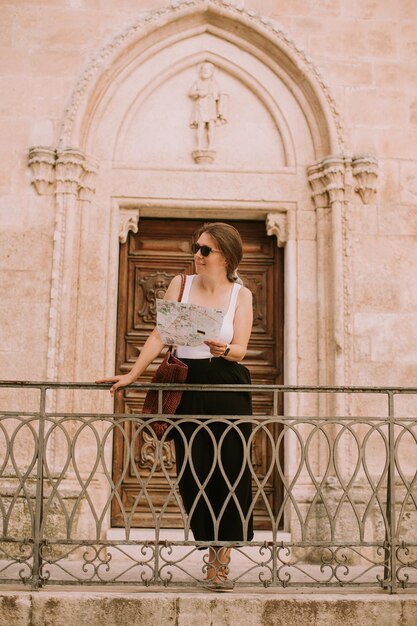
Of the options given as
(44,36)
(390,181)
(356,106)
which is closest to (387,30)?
(356,106)

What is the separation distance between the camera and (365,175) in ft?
21.3

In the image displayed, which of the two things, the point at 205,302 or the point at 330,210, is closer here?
the point at 205,302

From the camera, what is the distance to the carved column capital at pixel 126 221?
6617 millimetres

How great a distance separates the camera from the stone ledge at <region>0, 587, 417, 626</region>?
13.1 feet

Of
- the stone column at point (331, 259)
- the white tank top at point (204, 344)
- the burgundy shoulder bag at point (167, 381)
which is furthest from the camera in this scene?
the stone column at point (331, 259)

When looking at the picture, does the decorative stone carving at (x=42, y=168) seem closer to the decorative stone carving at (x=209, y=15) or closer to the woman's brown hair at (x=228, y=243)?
the decorative stone carving at (x=209, y=15)

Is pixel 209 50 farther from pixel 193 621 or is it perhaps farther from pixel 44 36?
pixel 193 621

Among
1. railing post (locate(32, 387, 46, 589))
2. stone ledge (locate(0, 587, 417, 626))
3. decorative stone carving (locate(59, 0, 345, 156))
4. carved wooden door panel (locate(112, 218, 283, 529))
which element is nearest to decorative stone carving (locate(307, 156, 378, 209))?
decorative stone carving (locate(59, 0, 345, 156))

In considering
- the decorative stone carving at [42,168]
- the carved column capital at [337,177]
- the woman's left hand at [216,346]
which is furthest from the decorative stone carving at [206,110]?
the woman's left hand at [216,346]

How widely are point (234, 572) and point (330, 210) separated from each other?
308 centimetres

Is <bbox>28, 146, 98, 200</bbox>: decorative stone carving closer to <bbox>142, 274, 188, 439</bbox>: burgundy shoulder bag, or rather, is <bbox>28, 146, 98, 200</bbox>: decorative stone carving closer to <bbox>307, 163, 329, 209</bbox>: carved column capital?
<bbox>307, 163, 329, 209</bbox>: carved column capital

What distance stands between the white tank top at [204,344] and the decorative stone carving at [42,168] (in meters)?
2.59

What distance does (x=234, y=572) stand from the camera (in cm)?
506

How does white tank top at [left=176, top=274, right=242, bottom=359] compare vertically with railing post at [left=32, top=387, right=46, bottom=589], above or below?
above
